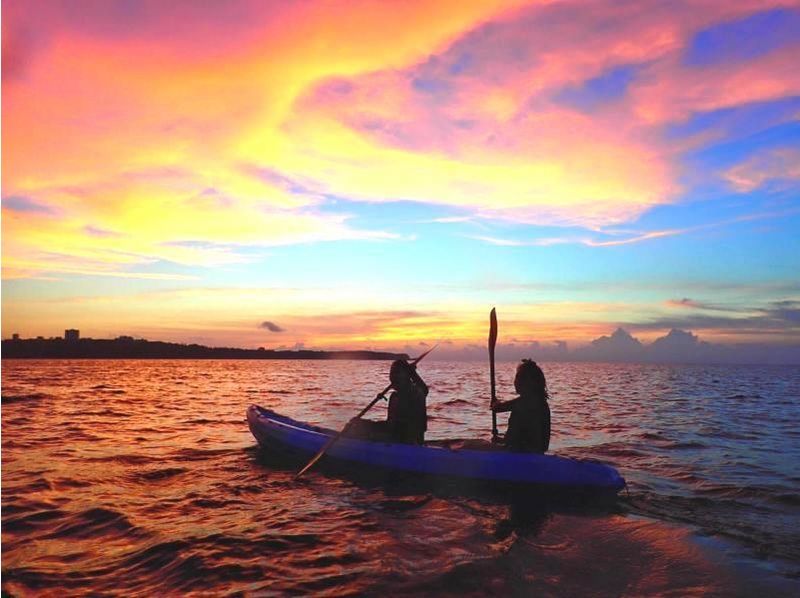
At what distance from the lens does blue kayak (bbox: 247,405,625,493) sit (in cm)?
1010

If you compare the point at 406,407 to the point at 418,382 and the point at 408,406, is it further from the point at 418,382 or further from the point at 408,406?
the point at 418,382

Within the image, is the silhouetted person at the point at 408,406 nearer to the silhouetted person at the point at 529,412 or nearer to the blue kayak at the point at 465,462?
the blue kayak at the point at 465,462

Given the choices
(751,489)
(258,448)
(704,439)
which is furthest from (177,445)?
(704,439)

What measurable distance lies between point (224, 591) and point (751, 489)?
10.6 m

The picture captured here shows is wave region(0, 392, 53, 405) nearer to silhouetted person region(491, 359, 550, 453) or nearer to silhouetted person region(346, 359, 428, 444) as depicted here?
silhouetted person region(346, 359, 428, 444)

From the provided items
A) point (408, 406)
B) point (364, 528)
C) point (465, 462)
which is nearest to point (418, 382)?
point (408, 406)

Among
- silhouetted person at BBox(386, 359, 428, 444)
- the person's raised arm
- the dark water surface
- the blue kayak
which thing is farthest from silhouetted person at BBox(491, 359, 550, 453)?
silhouetted person at BBox(386, 359, 428, 444)

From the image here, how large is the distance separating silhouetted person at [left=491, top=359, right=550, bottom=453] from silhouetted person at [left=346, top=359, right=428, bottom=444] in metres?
1.95

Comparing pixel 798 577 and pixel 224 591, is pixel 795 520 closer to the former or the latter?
pixel 798 577

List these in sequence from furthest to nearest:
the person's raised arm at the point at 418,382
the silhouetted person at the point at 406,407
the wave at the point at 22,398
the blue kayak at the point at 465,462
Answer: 1. the wave at the point at 22,398
2. the person's raised arm at the point at 418,382
3. the silhouetted person at the point at 406,407
4. the blue kayak at the point at 465,462

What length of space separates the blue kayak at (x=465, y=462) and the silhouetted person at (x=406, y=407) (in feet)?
1.63

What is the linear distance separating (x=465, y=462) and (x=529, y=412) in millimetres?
1676

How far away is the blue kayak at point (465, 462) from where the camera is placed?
33.1ft

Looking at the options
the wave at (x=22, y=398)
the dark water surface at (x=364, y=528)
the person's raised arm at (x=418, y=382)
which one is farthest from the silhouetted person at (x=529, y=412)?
the wave at (x=22, y=398)
